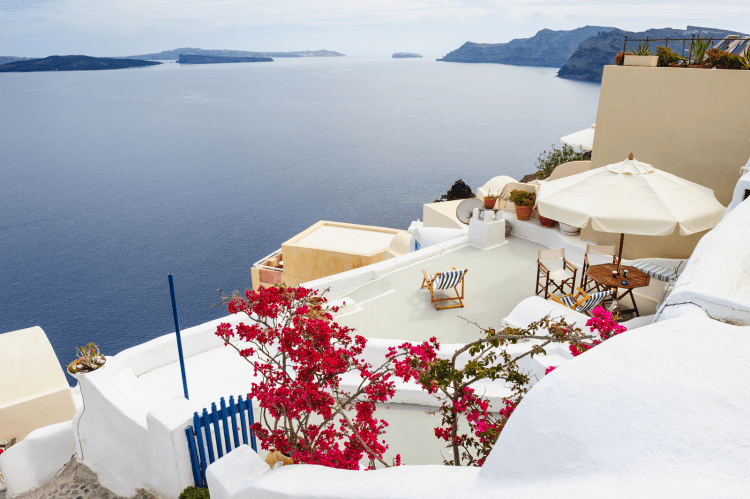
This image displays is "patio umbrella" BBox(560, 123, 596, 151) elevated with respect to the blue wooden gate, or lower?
elevated

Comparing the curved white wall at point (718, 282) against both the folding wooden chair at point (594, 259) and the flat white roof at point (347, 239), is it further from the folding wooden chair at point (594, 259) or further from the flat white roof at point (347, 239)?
the flat white roof at point (347, 239)

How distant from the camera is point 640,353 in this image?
2621 millimetres

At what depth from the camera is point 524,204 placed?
1232 centimetres

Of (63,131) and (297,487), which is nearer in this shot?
(297,487)

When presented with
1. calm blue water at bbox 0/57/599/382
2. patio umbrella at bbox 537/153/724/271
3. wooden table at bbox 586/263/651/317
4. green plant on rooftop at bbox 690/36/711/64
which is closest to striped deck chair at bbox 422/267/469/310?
patio umbrella at bbox 537/153/724/271

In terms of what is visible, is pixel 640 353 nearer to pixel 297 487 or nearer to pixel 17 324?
pixel 297 487

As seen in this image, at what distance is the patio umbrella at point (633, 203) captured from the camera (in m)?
7.55

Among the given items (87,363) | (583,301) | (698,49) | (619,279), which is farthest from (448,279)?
(698,49)

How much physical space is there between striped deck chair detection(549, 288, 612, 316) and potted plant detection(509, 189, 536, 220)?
4.17 m

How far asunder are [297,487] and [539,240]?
9558mm

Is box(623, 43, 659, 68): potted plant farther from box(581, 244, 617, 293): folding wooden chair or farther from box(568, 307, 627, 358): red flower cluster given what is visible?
box(568, 307, 627, 358): red flower cluster

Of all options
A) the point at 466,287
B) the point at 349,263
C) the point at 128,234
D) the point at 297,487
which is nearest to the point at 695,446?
the point at 297,487

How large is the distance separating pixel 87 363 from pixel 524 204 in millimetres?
9476

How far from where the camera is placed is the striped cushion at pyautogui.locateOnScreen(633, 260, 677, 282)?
27.3ft
